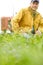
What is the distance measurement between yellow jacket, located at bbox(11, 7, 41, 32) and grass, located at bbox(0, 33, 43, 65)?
151 millimetres

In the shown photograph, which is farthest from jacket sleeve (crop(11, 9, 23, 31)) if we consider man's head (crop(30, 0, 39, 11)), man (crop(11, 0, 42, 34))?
man's head (crop(30, 0, 39, 11))

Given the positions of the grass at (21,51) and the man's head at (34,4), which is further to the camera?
the man's head at (34,4)

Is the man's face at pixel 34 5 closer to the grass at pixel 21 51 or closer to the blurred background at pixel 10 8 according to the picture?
the blurred background at pixel 10 8

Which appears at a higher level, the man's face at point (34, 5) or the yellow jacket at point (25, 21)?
the man's face at point (34, 5)

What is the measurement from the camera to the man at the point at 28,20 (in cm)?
132

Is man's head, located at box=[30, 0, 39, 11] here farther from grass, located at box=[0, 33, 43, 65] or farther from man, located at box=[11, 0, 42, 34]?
grass, located at box=[0, 33, 43, 65]

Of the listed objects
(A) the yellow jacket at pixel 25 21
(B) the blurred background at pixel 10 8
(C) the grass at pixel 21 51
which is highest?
(B) the blurred background at pixel 10 8

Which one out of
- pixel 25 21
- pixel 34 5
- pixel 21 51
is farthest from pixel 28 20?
pixel 21 51

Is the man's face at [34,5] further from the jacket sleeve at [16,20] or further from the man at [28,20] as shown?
the jacket sleeve at [16,20]

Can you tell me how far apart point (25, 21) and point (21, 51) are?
358mm

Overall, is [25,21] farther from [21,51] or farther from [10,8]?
[21,51]

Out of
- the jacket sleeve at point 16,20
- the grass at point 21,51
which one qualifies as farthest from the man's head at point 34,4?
the grass at point 21,51

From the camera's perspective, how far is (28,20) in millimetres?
1351

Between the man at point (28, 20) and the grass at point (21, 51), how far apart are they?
0.15m
